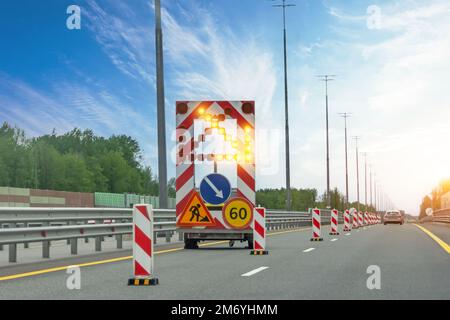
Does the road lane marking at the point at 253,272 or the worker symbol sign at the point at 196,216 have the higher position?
the worker symbol sign at the point at 196,216

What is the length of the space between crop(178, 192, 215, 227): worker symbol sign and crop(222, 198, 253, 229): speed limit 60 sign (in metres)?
0.38

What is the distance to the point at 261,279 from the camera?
401 inches

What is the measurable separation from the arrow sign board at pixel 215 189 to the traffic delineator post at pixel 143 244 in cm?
750

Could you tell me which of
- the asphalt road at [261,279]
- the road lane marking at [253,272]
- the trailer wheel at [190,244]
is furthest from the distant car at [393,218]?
the road lane marking at [253,272]

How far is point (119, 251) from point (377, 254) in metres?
5.78

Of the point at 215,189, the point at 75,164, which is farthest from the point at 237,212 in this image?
the point at 75,164

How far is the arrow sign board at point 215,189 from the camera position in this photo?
17234 millimetres

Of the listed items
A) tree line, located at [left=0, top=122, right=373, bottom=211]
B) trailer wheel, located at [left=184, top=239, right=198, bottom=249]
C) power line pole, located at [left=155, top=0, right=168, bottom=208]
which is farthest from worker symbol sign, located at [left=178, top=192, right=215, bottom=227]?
tree line, located at [left=0, top=122, right=373, bottom=211]

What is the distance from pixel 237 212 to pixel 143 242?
24.8 feet

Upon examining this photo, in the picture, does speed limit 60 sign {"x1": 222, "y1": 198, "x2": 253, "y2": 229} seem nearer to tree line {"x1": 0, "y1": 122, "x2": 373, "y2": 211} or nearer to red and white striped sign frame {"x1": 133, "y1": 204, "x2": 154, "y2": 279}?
red and white striped sign frame {"x1": 133, "y1": 204, "x2": 154, "y2": 279}

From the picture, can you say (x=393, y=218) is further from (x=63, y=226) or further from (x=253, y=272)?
(x=253, y=272)

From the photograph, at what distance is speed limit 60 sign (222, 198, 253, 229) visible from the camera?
17.1m

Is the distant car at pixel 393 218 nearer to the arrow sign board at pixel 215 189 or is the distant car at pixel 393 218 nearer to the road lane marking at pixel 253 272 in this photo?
the arrow sign board at pixel 215 189
